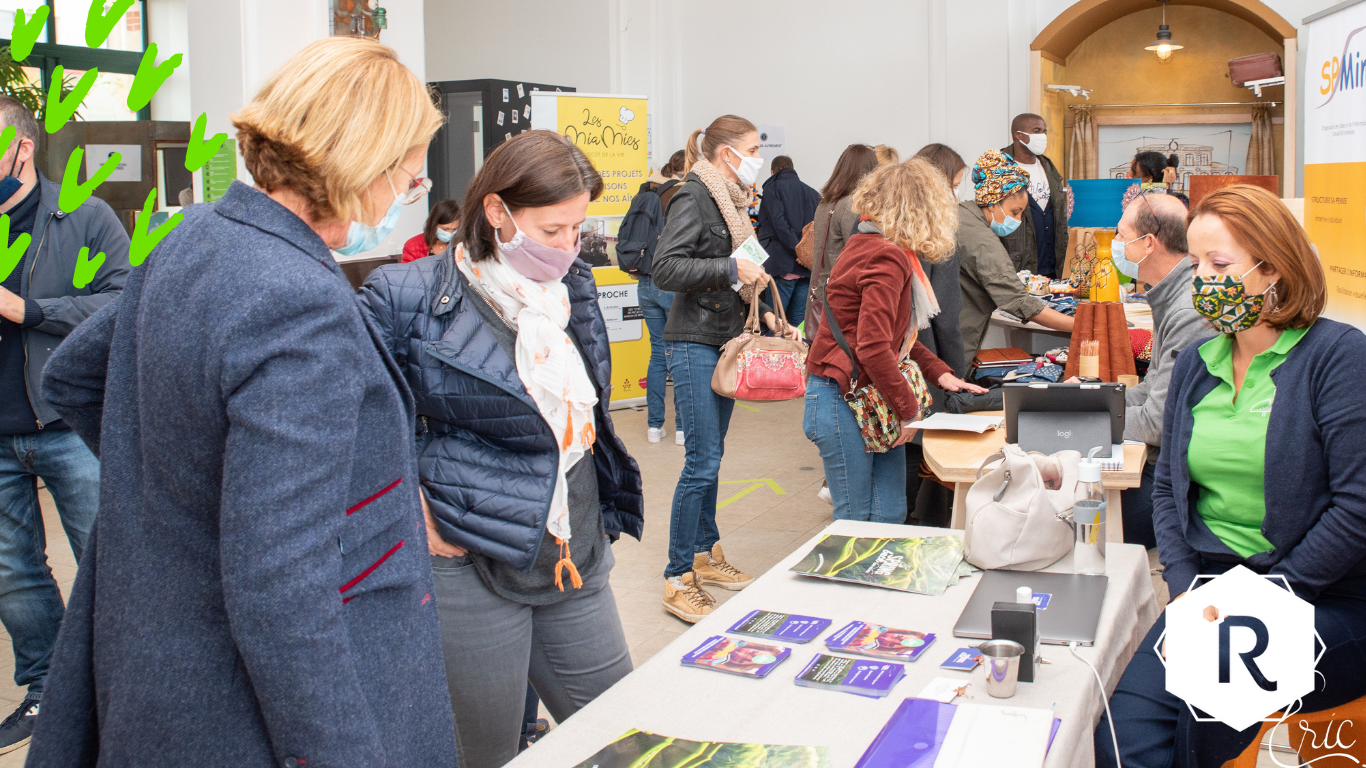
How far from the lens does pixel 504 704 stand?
193 cm

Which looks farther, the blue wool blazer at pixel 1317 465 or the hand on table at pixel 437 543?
the blue wool blazer at pixel 1317 465

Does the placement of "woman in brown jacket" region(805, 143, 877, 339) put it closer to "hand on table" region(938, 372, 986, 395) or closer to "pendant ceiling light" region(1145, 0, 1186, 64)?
"hand on table" region(938, 372, 986, 395)

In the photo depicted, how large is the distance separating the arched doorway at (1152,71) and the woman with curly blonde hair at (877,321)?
212 inches

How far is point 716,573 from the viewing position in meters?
4.11

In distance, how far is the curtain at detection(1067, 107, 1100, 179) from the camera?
891 cm

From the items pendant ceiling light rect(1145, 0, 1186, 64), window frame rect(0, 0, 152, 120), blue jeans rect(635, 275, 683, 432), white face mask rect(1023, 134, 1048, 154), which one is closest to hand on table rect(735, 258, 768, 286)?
blue jeans rect(635, 275, 683, 432)

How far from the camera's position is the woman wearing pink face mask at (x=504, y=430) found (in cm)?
184

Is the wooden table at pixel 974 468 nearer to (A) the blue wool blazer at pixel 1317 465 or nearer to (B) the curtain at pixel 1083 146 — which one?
(A) the blue wool blazer at pixel 1317 465

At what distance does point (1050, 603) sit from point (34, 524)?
2.70m

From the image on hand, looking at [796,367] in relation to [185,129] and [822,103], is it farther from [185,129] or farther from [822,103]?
[822,103]

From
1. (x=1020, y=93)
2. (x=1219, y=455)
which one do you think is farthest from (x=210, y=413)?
(x=1020, y=93)

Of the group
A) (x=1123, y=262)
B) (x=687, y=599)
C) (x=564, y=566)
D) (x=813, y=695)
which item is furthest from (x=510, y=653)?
(x=1123, y=262)

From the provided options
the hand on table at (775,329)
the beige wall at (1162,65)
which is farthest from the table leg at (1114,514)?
the beige wall at (1162,65)

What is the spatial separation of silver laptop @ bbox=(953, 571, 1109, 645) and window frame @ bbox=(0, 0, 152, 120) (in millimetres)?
7658
